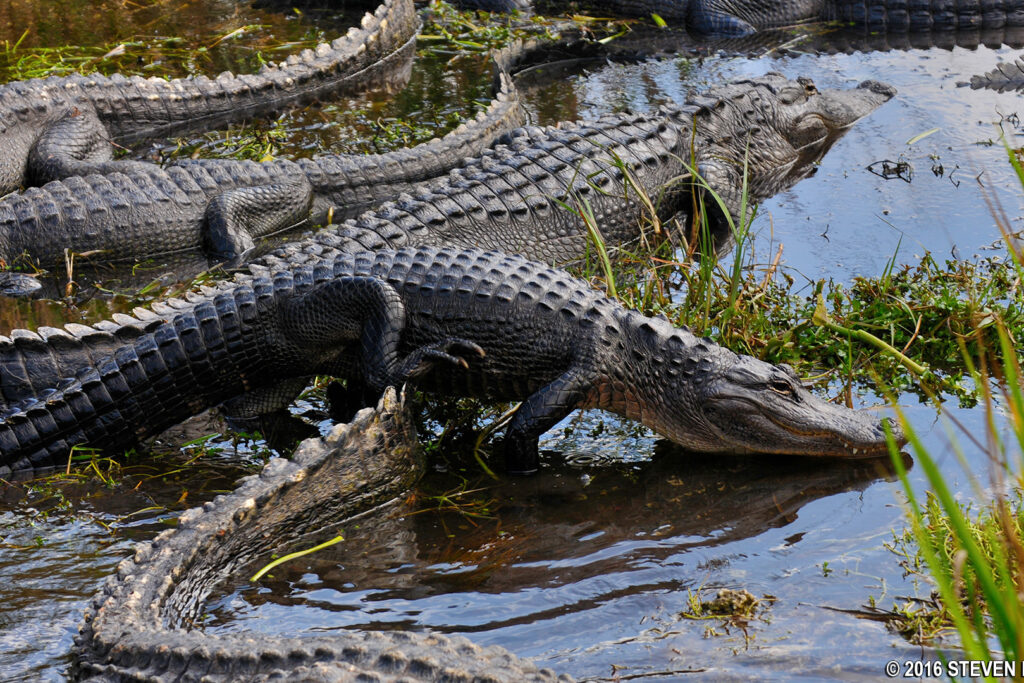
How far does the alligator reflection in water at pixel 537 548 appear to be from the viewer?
3.31 meters

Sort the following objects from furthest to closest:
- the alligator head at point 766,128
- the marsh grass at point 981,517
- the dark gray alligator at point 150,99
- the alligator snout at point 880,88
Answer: the alligator snout at point 880,88
the dark gray alligator at point 150,99
the alligator head at point 766,128
the marsh grass at point 981,517

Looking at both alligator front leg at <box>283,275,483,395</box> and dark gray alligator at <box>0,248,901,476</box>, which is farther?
alligator front leg at <box>283,275,483,395</box>

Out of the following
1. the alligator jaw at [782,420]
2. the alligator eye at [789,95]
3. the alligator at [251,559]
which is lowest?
the alligator jaw at [782,420]

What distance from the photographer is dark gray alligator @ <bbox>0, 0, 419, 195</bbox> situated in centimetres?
721

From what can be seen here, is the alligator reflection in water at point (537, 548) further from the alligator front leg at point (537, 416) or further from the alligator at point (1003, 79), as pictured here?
the alligator at point (1003, 79)

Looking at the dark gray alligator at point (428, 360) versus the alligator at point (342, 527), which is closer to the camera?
the alligator at point (342, 527)

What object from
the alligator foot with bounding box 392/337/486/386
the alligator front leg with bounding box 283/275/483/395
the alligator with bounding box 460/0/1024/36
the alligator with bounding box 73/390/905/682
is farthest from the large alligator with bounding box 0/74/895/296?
the alligator with bounding box 460/0/1024/36

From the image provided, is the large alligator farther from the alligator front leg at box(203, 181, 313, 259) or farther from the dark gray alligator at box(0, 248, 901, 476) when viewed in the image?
the dark gray alligator at box(0, 248, 901, 476)

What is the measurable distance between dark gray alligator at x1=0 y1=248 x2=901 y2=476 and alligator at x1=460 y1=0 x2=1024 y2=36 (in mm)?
6290

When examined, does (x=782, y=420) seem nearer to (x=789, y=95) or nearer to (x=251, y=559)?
(x=251, y=559)

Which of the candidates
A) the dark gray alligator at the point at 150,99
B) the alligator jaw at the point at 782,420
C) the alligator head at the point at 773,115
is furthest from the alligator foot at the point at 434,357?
the dark gray alligator at the point at 150,99

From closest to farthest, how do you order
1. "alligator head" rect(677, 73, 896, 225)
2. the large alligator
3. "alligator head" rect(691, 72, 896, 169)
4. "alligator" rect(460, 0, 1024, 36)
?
1. the large alligator
2. "alligator head" rect(677, 73, 896, 225)
3. "alligator head" rect(691, 72, 896, 169)
4. "alligator" rect(460, 0, 1024, 36)

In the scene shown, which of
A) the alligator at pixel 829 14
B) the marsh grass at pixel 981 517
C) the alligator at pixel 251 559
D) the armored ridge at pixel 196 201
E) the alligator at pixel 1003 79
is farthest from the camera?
the alligator at pixel 829 14

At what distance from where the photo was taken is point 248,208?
6.46 m
